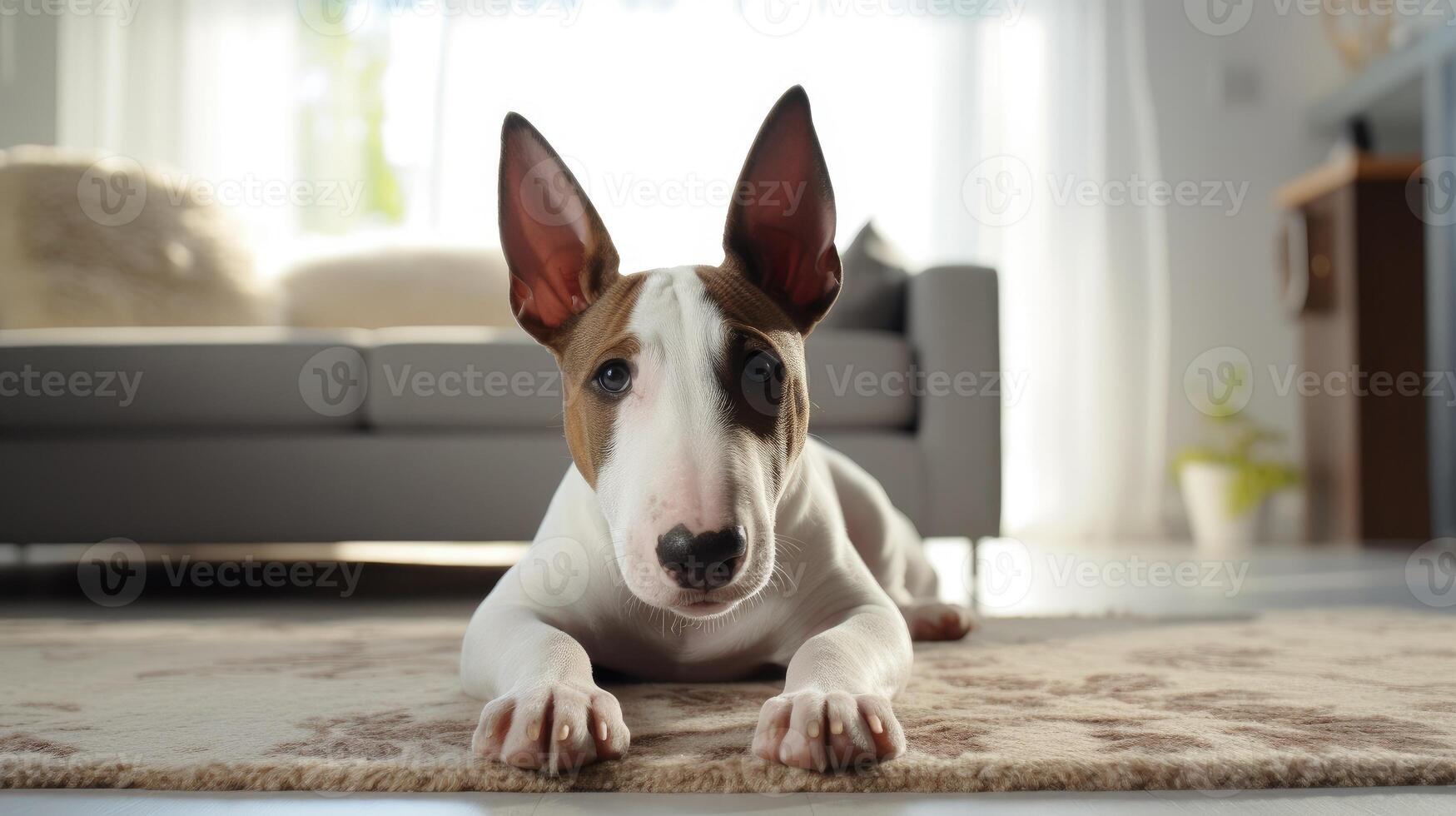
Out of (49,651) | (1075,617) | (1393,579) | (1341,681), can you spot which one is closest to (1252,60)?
(1393,579)

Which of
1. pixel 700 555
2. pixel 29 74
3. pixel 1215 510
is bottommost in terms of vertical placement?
pixel 1215 510

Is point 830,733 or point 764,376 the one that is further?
point 764,376

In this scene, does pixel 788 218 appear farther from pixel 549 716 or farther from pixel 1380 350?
pixel 1380 350

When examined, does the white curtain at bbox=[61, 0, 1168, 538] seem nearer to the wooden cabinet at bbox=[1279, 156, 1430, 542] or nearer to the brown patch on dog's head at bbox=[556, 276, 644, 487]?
the wooden cabinet at bbox=[1279, 156, 1430, 542]

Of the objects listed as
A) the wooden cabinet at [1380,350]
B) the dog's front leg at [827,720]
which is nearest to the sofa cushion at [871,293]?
the dog's front leg at [827,720]

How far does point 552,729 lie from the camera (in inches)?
32.2

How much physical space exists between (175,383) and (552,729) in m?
1.86

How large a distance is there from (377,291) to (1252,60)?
4170 millimetres

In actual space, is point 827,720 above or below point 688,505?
below

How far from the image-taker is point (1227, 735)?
950mm

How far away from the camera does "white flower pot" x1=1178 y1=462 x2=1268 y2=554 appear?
4281mm

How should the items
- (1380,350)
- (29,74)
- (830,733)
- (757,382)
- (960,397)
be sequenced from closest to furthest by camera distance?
(830,733), (757,382), (960,397), (1380,350), (29,74)

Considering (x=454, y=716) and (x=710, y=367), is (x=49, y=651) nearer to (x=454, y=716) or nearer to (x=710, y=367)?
(x=454, y=716)

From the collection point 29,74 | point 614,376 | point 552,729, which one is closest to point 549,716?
point 552,729
